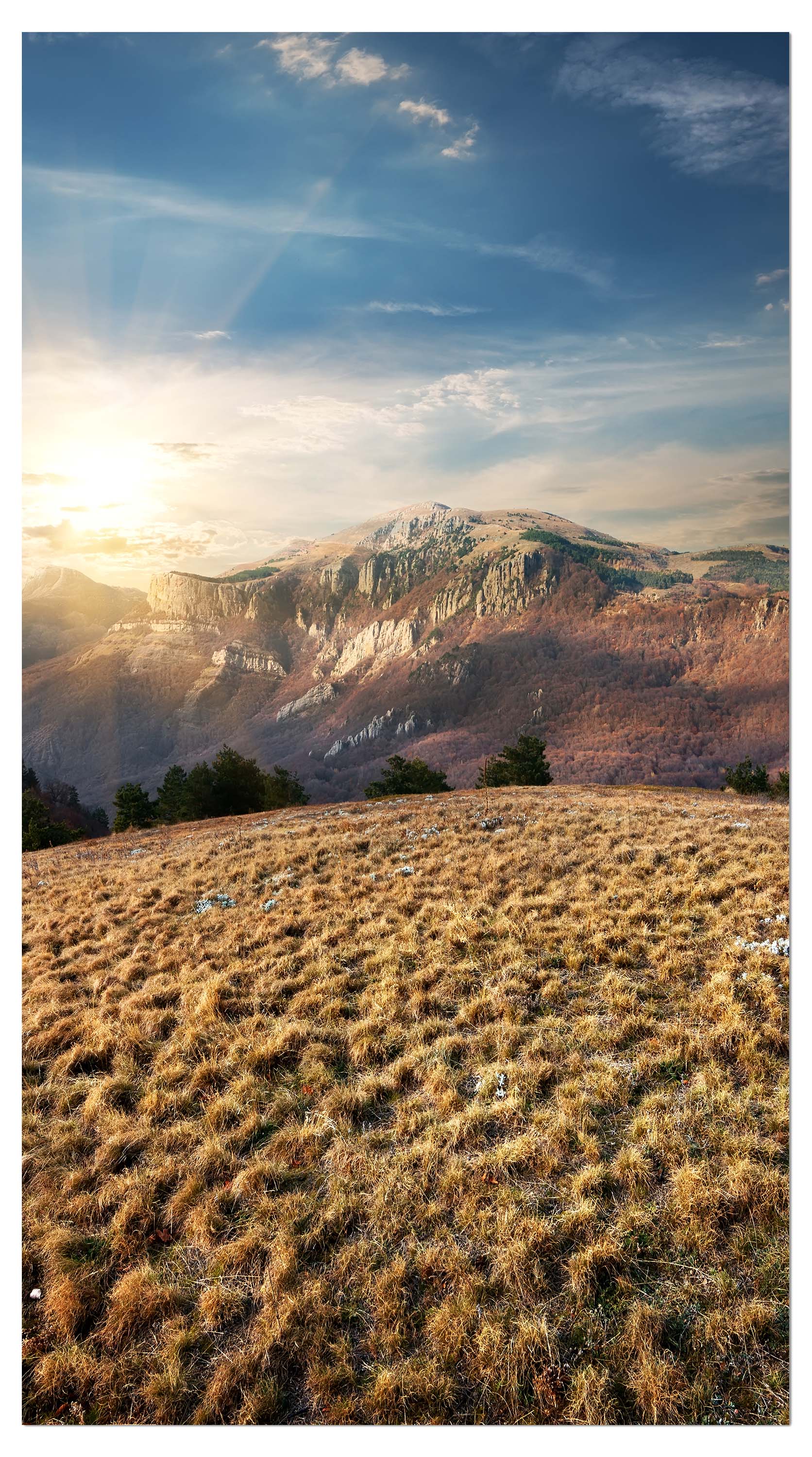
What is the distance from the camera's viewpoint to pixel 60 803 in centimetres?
6200

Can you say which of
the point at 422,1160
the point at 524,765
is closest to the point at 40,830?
the point at 524,765

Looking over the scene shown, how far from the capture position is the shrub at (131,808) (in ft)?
119

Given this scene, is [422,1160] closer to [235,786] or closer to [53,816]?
[235,786]

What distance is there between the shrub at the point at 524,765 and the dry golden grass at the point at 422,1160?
28911 millimetres

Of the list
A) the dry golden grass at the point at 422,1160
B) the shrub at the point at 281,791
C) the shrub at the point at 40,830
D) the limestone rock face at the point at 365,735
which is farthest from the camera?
the limestone rock face at the point at 365,735

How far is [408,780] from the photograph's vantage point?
37.5 metres

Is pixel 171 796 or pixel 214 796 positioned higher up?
pixel 214 796

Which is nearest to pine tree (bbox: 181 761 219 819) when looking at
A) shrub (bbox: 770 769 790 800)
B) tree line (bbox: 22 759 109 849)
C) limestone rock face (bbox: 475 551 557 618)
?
tree line (bbox: 22 759 109 849)

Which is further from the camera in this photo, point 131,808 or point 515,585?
point 515,585

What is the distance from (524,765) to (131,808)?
27.3 meters

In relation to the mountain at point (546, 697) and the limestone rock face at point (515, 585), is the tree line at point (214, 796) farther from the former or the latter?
the limestone rock face at point (515, 585)

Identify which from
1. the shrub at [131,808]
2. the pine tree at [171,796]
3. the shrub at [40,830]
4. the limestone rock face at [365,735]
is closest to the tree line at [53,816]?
the shrub at [40,830]
